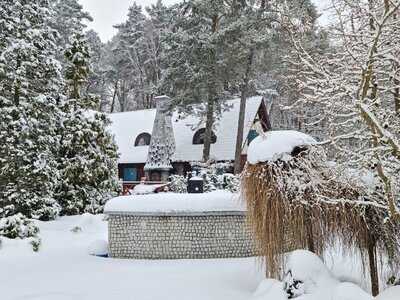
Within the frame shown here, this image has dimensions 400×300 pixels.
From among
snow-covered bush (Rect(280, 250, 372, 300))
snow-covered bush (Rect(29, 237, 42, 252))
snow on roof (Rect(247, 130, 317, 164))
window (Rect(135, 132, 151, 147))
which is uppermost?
window (Rect(135, 132, 151, 147))

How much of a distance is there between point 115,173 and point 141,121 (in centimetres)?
1141

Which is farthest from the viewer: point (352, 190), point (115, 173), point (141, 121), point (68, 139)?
point (141, 121)

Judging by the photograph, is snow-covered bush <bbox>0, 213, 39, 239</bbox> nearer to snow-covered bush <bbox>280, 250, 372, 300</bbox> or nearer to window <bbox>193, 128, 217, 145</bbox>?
snow-covered bush <bbox>280, 250, 372, 300</bbox>

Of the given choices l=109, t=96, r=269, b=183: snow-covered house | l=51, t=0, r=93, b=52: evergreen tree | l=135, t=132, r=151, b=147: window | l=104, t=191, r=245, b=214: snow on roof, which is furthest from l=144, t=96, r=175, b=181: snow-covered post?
l=51, t=0, r=93, b=52: evergreen tree

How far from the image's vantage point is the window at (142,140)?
981 inches

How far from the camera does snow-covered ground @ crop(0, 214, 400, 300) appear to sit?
5.11m

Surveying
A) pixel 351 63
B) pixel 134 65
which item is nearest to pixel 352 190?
pixel 351 63

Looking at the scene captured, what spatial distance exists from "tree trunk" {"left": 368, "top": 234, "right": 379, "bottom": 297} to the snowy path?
156cm

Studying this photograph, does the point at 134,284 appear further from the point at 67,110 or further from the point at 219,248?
the point at 67,110

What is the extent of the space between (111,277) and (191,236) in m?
1.94

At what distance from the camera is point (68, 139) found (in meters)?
13.6

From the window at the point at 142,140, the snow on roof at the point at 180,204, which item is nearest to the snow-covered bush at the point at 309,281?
the snow on roof at the point at 180,204

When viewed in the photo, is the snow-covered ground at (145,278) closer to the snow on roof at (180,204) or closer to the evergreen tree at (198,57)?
the snow on roof at (180,204)

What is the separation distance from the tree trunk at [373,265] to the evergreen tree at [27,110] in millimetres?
8831
